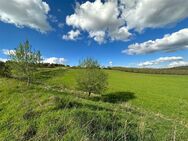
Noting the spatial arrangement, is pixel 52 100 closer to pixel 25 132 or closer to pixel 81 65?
pixel 25 132

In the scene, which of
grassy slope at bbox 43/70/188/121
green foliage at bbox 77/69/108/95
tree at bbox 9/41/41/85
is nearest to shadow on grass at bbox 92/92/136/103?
grassy slope at bbox 43/70/188/121

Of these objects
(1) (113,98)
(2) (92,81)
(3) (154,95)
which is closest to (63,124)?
(2) (92,81)

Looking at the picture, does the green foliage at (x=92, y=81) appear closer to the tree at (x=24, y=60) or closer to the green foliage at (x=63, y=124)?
the tree at (x=24, y=60)

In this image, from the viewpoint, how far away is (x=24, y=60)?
121 ft

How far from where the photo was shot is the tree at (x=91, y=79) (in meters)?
35.8

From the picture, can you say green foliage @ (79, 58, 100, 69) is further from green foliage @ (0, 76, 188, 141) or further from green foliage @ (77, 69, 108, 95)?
green foliage @ (0, 76, 188, 141)

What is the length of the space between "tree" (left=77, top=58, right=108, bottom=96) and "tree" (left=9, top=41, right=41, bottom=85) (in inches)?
363

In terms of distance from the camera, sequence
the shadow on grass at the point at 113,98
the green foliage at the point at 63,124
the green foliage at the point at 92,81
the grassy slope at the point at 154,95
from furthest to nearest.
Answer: the green foliage at the point at 92,81 < the shadow on grass at the point at 113,98 < the grassy slope at the point at 154,95 < the green foliage at the point at 63,124

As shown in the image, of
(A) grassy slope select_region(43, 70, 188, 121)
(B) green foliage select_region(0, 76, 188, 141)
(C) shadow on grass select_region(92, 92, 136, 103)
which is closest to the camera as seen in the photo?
(B) green foliage select_region(0, 76, 188, 141)

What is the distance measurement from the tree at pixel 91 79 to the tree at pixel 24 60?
9230 mm

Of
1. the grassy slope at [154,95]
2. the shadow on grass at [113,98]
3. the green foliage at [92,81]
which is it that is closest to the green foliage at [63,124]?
the grassy slope at [154,95]

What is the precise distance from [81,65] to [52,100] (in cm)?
2833

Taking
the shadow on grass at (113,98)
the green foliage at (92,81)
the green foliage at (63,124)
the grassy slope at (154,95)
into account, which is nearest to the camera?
the green foliage at (63,124)

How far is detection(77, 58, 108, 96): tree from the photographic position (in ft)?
118
